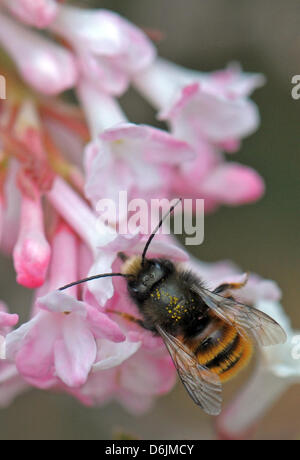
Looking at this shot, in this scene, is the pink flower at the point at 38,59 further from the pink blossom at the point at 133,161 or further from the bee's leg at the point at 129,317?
the bee's leg at the point at 129,317

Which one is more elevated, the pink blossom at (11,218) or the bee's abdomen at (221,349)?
the pink blossom at (11,218)

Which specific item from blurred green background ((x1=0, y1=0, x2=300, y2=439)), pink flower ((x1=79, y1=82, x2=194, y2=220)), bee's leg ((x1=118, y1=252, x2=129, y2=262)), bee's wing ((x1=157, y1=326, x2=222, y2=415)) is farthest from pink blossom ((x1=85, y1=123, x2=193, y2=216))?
blurred green background ((x1=0, y1=0, x2=300, y2=439))

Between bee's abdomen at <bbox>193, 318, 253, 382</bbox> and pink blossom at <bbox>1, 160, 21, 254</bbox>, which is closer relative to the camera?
bee's abdomen at <bbox>193, 318, 253, 382</bbox>

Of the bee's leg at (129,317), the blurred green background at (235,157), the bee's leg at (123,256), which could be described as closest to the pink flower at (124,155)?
the bee's leg at (123,256)

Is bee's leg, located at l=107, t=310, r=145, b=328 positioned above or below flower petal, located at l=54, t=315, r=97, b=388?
above
